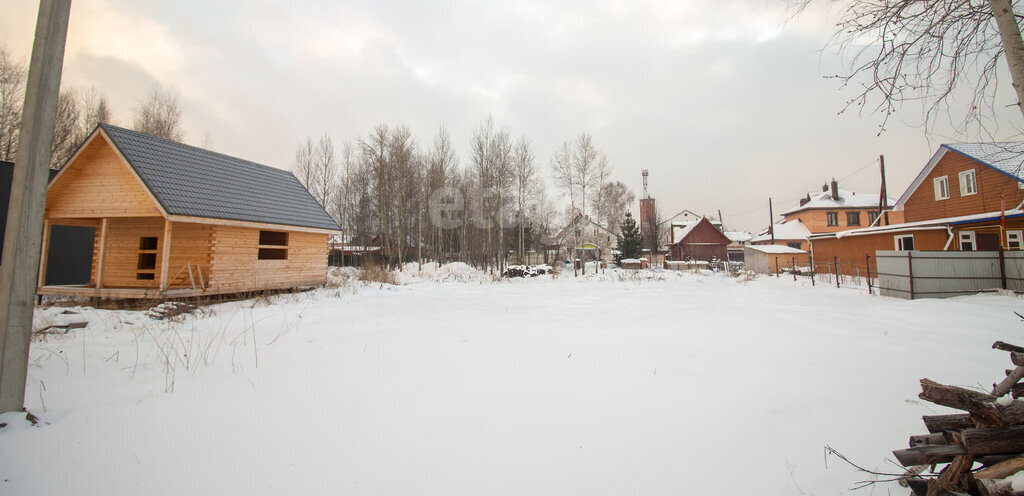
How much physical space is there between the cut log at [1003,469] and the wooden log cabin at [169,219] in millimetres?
14174

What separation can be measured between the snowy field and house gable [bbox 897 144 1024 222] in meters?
14.6

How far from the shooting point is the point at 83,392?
375 cm

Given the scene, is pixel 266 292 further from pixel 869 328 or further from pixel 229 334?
pixel 869 328

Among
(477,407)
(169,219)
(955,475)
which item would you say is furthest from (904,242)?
(169,219)

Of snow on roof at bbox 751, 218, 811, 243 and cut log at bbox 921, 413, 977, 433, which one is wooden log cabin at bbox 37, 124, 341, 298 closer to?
cut log at bbox 921, 413, 977, 433

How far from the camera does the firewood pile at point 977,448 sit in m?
1.92

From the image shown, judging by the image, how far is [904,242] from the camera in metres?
20.0

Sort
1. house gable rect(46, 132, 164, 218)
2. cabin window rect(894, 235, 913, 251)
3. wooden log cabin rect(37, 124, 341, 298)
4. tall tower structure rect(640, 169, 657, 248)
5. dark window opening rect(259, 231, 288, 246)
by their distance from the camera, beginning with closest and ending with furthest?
wooden log cabin rect(37, 124, 341, 298) → house gable rect(46, 132, 164, 218) → dark window opening rect(259, 231, 288, 246) → cabin window rect(894, 235, 913, 251) → tall tower structure rect(640, 169, 657, 248)

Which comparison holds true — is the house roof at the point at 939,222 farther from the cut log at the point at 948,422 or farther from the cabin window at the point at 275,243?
the cabin window at the point at 275,243

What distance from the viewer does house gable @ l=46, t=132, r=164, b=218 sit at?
10.9m

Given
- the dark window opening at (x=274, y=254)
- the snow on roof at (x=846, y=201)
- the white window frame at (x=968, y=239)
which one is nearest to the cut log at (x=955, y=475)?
the dark window opening at (x=274, y=254)

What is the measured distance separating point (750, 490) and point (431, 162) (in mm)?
35012

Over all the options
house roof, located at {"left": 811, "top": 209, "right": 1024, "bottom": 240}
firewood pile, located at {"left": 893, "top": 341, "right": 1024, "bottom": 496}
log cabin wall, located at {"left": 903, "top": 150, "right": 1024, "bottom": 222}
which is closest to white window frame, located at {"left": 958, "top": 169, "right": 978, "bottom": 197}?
log cabin wall, located at {"left": 903, "top": 150, "right": 1024, "bottom": 222}

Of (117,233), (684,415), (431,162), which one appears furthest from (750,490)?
(431,162)
